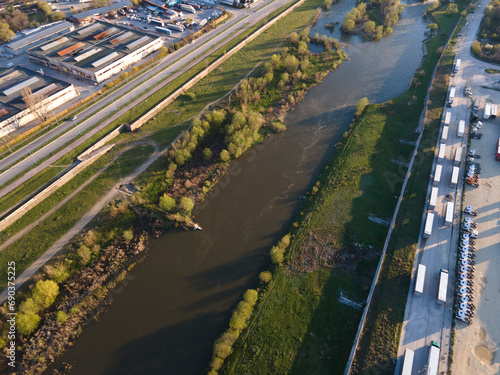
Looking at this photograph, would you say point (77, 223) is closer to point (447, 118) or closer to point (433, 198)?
point (433, 198)

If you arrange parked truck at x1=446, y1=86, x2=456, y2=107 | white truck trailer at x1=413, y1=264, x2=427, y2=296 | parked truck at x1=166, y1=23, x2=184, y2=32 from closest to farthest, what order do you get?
white truck trailer at x1=413, y1=264, x2=427, y2=296 < parked truck at x1=446, y1=86, x2=456, y2=107 < parked truck at x1=166, y1=23, x2=184, y2=32

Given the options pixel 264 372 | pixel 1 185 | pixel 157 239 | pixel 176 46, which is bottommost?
pixel 264 372

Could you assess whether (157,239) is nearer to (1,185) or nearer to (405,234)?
(1,185)

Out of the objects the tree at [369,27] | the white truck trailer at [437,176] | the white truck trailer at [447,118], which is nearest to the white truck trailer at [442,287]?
the white truck trailer at [437,176]

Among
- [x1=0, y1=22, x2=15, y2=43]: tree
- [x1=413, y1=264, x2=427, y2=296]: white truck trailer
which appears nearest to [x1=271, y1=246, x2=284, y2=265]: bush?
[x1=413, y1=264, x2=427, y2=296]: white truck trailer

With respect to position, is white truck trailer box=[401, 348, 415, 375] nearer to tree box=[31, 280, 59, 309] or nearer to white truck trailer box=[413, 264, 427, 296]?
white truck trailer box=[413, 264, 427, 296]

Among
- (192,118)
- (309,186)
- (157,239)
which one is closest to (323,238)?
(309,186)

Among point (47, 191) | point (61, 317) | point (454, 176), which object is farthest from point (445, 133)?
point (47, 191)
